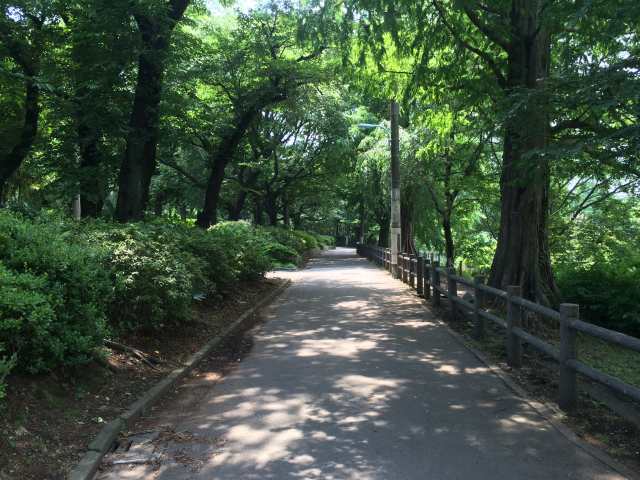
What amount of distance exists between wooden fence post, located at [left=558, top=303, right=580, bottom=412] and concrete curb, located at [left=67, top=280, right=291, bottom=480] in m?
4.18

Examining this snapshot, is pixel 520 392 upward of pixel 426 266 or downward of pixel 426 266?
downward

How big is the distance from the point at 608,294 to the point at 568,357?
21.8ft

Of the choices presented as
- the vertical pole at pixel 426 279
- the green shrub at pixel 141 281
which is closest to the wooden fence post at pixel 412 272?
the vertical pole at pixel 426 279

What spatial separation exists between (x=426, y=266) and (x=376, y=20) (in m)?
6.17

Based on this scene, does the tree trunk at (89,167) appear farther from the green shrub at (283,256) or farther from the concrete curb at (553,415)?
the concrete curb at (553,415)

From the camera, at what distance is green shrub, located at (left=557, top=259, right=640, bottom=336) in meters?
11.0

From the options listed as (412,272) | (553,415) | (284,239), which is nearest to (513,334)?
(553,415)

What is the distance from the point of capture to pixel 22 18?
1700 cm

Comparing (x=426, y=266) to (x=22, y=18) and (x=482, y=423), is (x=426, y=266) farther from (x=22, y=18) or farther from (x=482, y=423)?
(x=22, y=18)

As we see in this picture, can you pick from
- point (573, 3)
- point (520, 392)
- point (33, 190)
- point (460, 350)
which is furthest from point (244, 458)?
point (33, 190)

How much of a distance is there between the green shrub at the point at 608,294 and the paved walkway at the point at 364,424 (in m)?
4.17

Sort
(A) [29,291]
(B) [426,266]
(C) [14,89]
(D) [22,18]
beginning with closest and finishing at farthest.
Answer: (A) [29,291]
(B) [426,266]
(D) [22,18]
(C) [14,89]

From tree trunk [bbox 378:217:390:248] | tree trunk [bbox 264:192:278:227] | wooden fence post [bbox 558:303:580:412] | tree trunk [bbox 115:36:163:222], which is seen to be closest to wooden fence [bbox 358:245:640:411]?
wooden fence post [bbox 558:303:580:412]

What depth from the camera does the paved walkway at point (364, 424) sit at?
4215 millimetres
